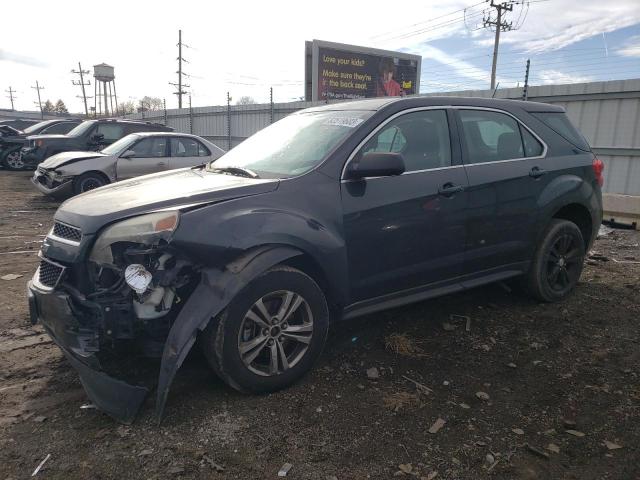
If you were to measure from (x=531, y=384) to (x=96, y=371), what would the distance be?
271 cm

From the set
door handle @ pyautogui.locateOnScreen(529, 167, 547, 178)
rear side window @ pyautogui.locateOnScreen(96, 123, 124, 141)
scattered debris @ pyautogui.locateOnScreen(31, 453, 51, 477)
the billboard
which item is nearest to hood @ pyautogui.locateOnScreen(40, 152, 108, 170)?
rear side window @ pyautogui.locateOnScreen(96, 123, 124, 141)

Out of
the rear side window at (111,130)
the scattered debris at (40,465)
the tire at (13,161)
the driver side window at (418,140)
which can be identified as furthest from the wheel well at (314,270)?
the tire at (13,161)

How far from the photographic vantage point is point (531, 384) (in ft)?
10.6

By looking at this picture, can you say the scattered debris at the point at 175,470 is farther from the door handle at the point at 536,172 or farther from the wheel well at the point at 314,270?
the door handle at the point at 536,172

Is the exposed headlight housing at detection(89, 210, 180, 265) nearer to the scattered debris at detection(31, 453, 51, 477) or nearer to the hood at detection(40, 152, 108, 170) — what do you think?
the scattered debris at detection(31, 453, 51, 477)

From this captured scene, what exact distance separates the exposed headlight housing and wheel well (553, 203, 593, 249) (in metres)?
3.59

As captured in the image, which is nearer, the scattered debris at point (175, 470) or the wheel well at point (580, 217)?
the scattered debris at point (175, 470)

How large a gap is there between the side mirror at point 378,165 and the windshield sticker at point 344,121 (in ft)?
1.22

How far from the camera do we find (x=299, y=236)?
302 cm

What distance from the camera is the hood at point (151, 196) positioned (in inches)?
112

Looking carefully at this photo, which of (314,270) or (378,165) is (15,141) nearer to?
(314,270)

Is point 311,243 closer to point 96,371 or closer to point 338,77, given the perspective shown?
point 96,371

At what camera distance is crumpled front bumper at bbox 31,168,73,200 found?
9.55 m

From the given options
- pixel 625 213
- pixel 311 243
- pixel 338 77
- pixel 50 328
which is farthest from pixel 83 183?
pixel 338 77
